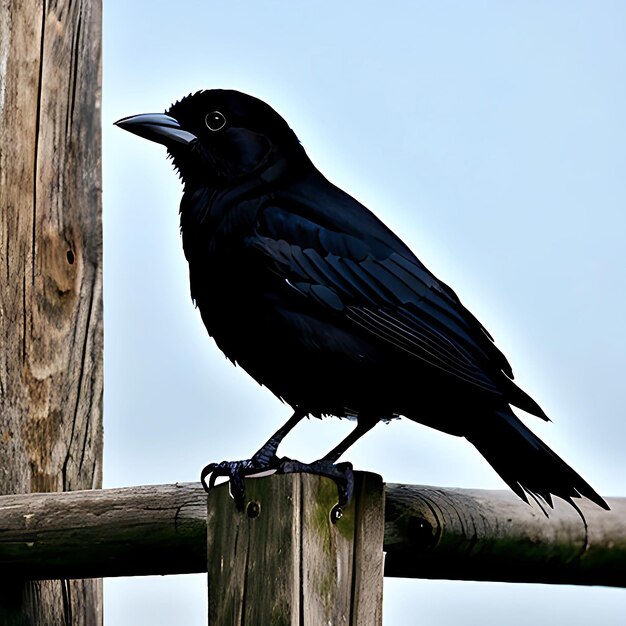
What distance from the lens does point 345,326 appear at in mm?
3086

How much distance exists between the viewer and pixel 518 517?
3035 millimetres

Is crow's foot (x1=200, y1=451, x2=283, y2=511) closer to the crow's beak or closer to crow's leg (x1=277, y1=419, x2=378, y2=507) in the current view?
crow's leg (x1=277, y1=419, x2=378, y2=507)

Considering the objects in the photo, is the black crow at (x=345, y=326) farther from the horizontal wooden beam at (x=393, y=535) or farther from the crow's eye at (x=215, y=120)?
the crow's eye at (x=215, y=120)

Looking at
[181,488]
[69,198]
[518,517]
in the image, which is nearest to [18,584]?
[181,488]

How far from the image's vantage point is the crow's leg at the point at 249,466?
241cm

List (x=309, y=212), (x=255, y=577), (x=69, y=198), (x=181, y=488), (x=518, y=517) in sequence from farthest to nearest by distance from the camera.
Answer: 1. (x=69, y=198)
2. (x=309, y=212)
3. (x=518, y=517)
4. (x=181, y=488)
5. (x=255, y=577)

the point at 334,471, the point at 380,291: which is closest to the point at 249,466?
the point at 334,471

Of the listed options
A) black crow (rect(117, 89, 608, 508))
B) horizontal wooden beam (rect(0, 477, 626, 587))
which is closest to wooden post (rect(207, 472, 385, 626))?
horizontal wooden beam (rect(0, 477, 626, 587))

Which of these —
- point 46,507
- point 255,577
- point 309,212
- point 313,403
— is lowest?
point 255,577

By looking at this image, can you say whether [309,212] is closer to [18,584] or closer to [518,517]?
[518,517]

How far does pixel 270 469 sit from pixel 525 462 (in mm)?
647

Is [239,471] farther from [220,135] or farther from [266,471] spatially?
[220,135]

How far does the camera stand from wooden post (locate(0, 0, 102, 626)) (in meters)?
3.33

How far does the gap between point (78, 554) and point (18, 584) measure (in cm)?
45
